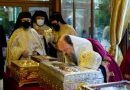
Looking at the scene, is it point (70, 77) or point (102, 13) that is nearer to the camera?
point (70, 77)

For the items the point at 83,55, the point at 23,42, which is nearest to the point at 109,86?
the point at 83,55

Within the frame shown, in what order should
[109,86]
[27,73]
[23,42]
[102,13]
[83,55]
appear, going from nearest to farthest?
[109,86] → [83,55] → [27,73] → [23,42] → [102,13]

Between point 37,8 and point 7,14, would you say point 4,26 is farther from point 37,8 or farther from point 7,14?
Result: point 37,8

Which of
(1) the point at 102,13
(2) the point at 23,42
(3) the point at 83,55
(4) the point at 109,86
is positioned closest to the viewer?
(4) the point at 109,86

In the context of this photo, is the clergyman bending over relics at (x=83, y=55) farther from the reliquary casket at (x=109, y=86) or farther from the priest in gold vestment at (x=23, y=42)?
the priest in gold vestment at (x=23, y=42)

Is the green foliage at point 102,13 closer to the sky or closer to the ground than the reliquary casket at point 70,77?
closer to the sky

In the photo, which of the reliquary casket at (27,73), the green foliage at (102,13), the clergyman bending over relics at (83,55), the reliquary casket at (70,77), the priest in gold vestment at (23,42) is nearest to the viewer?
the reliquary casket at (70,77)

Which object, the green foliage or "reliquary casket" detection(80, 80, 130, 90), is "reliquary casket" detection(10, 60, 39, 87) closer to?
"reliquary casket" detection(80, 80, 130, 90)

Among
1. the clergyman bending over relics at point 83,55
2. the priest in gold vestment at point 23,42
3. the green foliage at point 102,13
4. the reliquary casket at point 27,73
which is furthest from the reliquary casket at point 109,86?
the green foliage at point 102,13

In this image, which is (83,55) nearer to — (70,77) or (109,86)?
(70,77)

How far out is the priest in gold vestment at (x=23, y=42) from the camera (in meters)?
4.04

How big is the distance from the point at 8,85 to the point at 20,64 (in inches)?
24.4

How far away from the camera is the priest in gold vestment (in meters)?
4.04

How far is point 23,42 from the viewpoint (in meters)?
4.20
